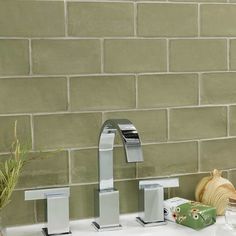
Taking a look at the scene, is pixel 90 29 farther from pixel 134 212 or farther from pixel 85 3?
pixel 134 212

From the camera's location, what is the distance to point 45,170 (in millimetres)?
1181

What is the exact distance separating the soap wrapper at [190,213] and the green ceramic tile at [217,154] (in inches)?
5.9

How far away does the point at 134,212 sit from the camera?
127 cm

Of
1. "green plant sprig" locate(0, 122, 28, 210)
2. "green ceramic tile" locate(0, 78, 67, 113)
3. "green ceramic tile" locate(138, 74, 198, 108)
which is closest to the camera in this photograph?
"green plant sprig" locate(0, 122, 28, 210)

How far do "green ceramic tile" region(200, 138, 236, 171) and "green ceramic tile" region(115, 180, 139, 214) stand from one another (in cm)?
19

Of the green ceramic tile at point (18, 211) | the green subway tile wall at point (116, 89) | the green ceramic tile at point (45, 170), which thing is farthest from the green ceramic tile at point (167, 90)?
the green ceramic tile at point (18, 211)

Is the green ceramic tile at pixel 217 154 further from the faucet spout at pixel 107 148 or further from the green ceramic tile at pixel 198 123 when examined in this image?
the faucet spout at pixel 107 148

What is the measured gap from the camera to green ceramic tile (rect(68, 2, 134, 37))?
1.17 metres

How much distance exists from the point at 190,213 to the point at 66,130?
352 mm

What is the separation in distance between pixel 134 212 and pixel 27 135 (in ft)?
1.11

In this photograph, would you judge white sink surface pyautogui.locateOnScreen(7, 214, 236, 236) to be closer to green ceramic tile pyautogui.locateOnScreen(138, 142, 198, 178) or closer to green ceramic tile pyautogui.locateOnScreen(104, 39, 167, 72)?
green ceramic tile pyautogui.locateOnScreen(138, 142, 198, 178)

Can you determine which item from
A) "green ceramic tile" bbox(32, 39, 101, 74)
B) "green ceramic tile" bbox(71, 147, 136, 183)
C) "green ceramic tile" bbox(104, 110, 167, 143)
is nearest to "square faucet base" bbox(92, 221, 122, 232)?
"green ceramic tile" bbox(71, 147, 136, 183)

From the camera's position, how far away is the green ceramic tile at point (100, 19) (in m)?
1.17

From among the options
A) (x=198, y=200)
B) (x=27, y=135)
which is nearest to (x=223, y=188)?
(x=198, y=200)
